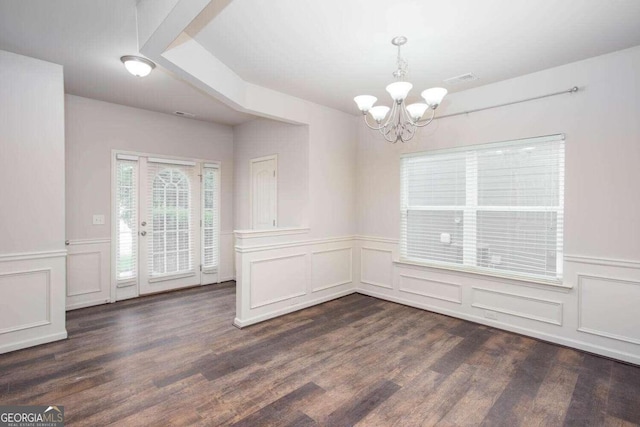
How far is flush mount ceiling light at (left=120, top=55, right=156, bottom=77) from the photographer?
117 inches

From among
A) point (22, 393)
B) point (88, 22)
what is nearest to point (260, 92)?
point (88, 22)

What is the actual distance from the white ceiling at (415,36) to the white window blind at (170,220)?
2303 millimetres

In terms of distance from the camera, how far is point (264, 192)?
16.5ft

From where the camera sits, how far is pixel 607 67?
2.88 m

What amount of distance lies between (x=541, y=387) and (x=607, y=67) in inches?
111

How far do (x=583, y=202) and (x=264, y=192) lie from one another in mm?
3914

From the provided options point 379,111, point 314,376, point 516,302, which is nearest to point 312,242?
point 314,376

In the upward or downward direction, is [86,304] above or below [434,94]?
below

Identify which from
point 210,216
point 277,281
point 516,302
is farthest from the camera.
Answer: point 210,216

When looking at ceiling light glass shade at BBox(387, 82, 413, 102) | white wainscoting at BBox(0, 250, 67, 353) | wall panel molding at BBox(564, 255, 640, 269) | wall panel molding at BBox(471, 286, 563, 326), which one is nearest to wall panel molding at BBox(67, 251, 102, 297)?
white wainscoting at BBox(0, 250, 67, 353)

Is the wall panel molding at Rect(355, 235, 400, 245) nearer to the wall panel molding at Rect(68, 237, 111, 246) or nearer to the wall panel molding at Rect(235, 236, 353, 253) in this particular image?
the wall panel molding at Rect(235, 236, 353, 253)

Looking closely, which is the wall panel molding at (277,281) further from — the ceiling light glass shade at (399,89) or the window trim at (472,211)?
the ceiling light glass shade at (399,89)

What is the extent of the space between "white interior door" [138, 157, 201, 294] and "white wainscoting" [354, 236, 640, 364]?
318 cm

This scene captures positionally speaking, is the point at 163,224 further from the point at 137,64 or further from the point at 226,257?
the point at 137,64
